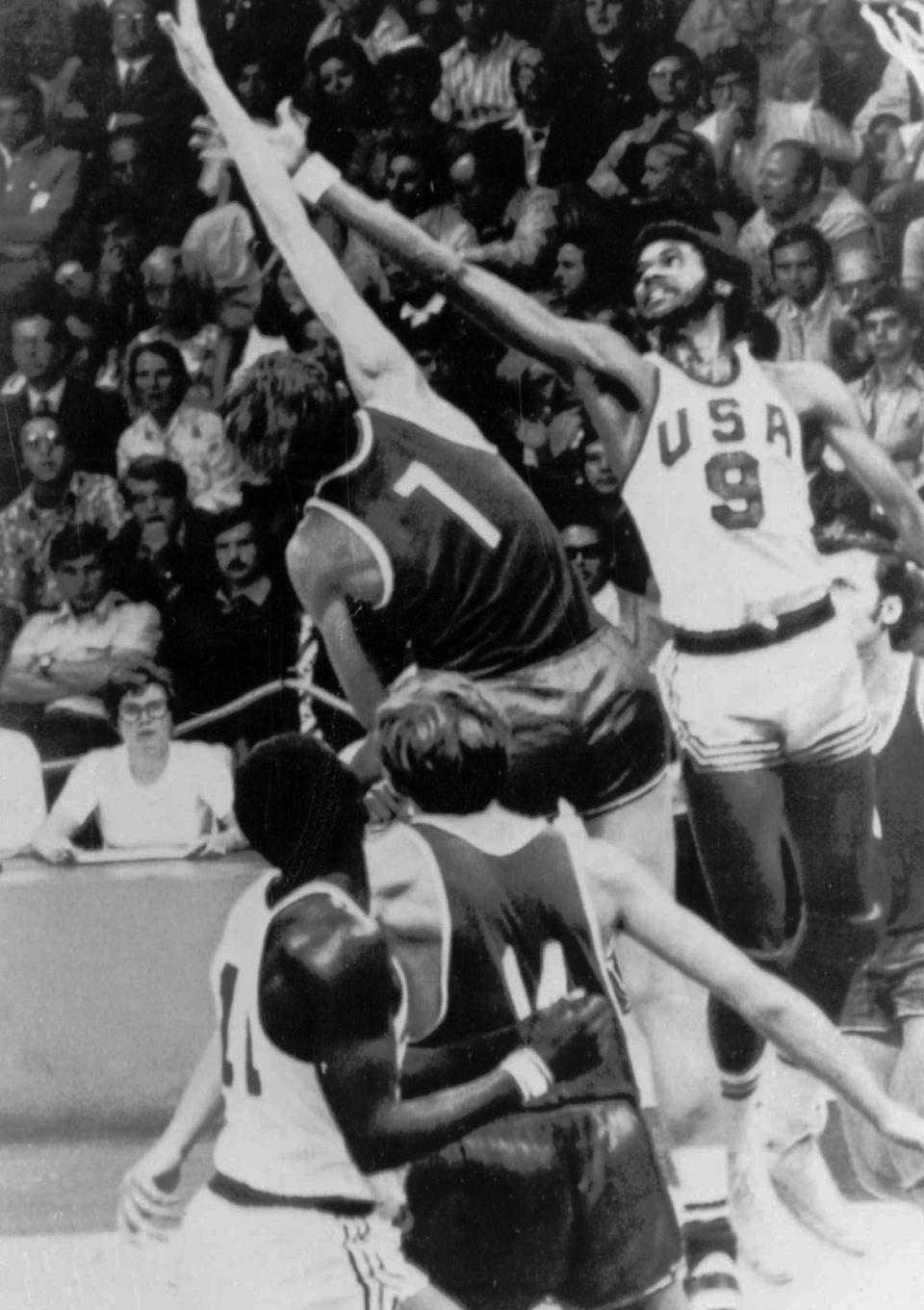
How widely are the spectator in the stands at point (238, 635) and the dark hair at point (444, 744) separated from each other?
185 mm

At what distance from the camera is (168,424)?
2.39 meters

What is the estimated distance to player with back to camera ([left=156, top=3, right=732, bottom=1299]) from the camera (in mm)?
2328

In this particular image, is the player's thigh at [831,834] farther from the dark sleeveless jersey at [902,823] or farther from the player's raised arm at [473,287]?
the player's raised arm at [473,287]

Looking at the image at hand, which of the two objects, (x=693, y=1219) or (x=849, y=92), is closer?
(x=693, y=1219)

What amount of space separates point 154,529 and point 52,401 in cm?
27

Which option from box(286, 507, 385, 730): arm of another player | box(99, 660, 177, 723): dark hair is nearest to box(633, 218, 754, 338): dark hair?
box(286, 507, 385, 730): arm of another player

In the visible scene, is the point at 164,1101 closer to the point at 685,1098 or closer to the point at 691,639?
the point at 685,1098

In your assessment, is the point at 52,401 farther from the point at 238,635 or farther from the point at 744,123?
the point at 744,123

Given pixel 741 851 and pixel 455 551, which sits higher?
pixel 455 551

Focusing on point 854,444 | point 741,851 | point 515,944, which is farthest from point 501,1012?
point 854,444

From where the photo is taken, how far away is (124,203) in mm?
2400

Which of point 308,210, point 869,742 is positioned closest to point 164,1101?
point 869,742

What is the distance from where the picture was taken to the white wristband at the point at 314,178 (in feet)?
7.80

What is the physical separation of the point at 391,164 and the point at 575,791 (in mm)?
1069
